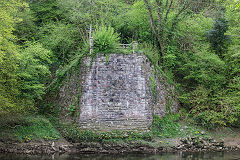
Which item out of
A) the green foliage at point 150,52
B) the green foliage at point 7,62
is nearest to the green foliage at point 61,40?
the green foliage at point 150,52

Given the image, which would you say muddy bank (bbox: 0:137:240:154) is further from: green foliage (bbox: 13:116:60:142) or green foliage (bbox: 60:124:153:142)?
green foliage (bbox: 13:116:60:142)

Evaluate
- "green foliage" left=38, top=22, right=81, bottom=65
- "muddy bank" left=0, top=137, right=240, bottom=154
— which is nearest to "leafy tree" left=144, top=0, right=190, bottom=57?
"green foliage" left=38, top=22, right=81, bottom=65

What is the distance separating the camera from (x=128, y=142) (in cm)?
1336

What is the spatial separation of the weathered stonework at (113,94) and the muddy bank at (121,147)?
3.59 feet

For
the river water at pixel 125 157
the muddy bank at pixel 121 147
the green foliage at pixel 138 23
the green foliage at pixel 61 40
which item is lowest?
the river water at pixel 125 157

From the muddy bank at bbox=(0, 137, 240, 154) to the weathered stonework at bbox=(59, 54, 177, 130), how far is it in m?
1.10

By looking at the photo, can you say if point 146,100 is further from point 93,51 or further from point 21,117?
point 21,117

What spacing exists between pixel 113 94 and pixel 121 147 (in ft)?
9.98

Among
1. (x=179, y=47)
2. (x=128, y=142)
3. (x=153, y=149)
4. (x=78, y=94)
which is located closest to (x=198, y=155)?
(x=153, y=149)

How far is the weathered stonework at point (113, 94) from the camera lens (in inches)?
552

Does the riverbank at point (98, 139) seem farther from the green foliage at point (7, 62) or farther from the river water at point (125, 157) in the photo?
the green foliage at point (7, 62)

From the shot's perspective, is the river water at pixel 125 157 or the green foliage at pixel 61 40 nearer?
the river water at pixel 125 157

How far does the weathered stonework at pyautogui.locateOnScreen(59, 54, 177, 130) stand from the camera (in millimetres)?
14031

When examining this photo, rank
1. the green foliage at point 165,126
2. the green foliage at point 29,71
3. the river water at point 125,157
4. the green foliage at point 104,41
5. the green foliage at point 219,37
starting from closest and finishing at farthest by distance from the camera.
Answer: the river water at point 125,157 < the green foliage at point 29,71 < the green foliage at point 165,126 < the green foliage at point 104,41 < the green foliage at point 219,37
